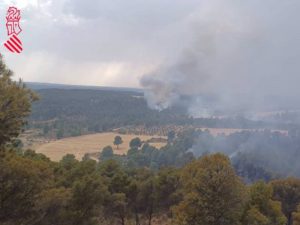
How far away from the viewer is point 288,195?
41750 millimetres

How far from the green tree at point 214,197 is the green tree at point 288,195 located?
21.2 metres

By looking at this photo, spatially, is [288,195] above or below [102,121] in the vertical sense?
above

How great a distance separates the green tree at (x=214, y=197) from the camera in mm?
21969

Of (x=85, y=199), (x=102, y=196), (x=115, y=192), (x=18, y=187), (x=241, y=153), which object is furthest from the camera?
(x=241, y=153)

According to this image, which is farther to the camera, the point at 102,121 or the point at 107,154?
the point at 102,121

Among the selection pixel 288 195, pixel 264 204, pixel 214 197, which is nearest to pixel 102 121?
pixel 288 195

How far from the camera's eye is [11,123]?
16516 millimetres

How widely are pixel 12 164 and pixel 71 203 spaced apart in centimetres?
819

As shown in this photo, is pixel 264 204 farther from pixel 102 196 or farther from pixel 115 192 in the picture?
pixel 115 192

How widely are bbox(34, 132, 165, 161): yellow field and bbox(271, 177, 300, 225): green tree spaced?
6264 cm

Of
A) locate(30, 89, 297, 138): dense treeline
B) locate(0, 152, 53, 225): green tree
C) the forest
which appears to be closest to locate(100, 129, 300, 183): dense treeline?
locate(30, 89, 297, 138): dense treeline

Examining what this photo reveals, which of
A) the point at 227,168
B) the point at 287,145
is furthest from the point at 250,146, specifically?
the point at 227,168

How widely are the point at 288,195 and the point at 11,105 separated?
34371 millimetres

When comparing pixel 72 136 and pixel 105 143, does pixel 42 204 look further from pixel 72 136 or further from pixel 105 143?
pixel 72 136
